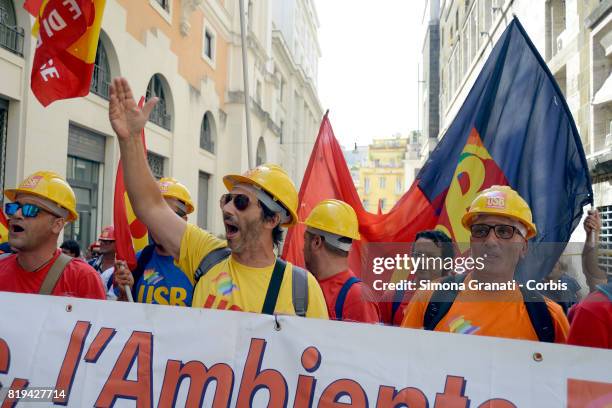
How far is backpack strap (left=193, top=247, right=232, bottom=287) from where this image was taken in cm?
251

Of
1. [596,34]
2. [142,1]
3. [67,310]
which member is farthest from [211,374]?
[142,1]

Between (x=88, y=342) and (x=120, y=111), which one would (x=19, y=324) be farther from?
(x=120, y=111)

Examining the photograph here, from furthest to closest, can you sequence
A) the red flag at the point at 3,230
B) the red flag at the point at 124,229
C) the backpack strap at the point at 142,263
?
the red flag at the point at 3,230 → the red flag at the point at 124,229 → the backpack strap at the point at 142,263

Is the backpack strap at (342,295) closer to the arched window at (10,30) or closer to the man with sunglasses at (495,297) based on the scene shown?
the man with sunglasses at (495,297)

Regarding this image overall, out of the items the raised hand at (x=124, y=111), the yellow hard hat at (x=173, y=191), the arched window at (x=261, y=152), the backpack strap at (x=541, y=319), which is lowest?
the backpack strap at (x=541, y=319)

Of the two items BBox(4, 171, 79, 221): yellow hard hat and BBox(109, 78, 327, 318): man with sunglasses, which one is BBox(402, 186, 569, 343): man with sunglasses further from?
BBox(4, 171, 79, 221): yellow hard hat

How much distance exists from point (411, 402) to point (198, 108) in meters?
16.4

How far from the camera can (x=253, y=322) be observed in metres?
2.18

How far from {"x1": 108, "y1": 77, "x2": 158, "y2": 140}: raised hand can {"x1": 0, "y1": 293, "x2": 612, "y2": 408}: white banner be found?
790mm

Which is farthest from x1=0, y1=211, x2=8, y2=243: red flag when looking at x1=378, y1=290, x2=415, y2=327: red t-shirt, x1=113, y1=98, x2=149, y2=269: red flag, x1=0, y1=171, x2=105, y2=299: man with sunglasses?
x1=378, y1=290, x2=415, y2=327: red t-shirt

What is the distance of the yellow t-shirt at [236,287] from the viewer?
2.35m

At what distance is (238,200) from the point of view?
255 cm

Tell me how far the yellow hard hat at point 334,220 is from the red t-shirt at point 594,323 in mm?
1821

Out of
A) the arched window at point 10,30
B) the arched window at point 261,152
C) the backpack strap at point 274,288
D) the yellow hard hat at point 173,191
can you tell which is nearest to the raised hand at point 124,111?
the backpack strap at point 274,288
